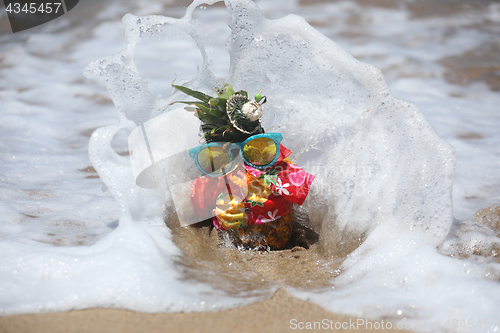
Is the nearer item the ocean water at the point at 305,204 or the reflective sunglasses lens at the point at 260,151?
the ocean water at the point at 305,204

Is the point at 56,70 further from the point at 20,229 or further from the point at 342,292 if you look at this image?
the point at 342,292

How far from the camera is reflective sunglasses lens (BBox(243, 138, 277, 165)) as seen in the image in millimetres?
2115

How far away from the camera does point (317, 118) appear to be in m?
2.61

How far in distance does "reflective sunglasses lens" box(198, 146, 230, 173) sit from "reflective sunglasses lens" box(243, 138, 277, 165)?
0.40ft

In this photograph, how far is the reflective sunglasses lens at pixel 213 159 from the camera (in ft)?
7.06

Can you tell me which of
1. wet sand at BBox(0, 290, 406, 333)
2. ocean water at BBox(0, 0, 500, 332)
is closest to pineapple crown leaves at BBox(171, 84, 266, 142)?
ocean water at BBox(0, 0, 500, 332)

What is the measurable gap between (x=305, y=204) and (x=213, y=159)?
0.72 metres
